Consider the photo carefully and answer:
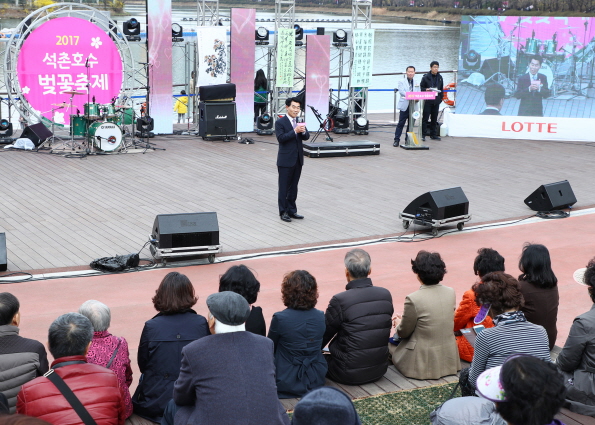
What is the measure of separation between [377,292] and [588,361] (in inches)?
47.5

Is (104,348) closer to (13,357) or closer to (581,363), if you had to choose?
(13,357)

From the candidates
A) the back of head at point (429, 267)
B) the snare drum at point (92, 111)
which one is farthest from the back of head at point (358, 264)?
the snare drum at point (92, 111)

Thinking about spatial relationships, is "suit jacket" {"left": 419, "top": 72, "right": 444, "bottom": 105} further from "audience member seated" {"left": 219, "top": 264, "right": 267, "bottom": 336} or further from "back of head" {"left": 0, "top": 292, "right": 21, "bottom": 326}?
"back of head" {"left": 0, "top": 292, "right": 21, "bottom": 326}

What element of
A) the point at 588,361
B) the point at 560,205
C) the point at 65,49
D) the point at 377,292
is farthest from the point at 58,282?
the point at 65,49

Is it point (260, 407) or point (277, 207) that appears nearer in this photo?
point (260, 407)

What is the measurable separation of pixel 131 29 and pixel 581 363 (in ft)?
38.5

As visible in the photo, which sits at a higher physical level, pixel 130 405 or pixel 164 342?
pixel 164 342

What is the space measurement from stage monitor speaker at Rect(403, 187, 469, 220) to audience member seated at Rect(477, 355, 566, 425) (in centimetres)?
595

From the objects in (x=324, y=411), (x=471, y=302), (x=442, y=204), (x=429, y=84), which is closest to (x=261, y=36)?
(x=429, y=84)

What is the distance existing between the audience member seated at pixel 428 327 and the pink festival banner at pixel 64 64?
382 inches

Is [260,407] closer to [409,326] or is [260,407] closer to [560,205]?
[409,326]

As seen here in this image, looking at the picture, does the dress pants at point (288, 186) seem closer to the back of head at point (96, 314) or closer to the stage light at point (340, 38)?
the back of head at point (96, 314)

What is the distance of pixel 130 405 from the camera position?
3.82m

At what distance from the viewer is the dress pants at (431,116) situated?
14.2 m
